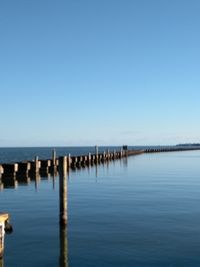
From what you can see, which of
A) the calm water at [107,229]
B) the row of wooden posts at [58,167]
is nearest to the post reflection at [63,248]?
the calm water at [107,229]

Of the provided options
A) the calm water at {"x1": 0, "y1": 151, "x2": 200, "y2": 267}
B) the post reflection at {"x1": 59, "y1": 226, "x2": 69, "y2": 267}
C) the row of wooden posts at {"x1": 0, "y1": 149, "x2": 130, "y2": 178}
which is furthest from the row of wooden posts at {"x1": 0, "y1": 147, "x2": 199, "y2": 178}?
the post reflection at {"x1": 59, "y1": 226, "x2": 69, "y2": 267}

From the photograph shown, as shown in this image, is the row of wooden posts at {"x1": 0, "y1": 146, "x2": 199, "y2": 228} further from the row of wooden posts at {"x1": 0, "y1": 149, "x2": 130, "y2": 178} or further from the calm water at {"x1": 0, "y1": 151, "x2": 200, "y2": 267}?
the calm water at {"x1": 0, "y1": 151, "x2": 200, "y2": 267}

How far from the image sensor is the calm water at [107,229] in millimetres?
14656

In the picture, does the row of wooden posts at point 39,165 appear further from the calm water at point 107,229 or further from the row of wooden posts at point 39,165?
the calm water at point 107,229

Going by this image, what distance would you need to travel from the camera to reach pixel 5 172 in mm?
44062

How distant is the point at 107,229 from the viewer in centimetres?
1891

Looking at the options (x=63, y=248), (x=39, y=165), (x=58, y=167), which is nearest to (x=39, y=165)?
(x=39, y=165)

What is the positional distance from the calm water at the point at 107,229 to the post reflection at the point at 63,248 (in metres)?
0.03

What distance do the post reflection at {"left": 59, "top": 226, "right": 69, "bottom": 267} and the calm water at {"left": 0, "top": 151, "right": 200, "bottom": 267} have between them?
0.10 feet

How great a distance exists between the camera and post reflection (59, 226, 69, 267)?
14398mm

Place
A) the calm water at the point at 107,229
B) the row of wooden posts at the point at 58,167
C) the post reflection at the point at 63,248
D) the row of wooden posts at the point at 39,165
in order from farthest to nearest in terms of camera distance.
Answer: the row of wooden posts at the point at 39,165 < the row of wooden posts at the point at 58,167 < the calm water at the point at 107,229 < the post reflection at the point at 63,248

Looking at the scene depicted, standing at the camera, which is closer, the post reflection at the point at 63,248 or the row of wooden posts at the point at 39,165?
the post reflection at the point at 63,248

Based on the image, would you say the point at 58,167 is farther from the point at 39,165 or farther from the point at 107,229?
the point at 39,165

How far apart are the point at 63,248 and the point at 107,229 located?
10.7 feet
